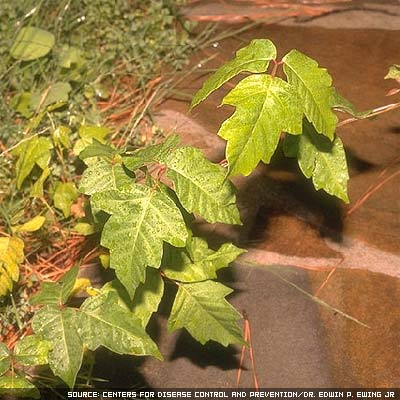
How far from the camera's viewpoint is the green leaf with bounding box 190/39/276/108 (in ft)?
4.17

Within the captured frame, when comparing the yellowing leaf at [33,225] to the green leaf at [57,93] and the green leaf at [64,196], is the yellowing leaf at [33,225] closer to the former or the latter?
the green leaf at [64,196]

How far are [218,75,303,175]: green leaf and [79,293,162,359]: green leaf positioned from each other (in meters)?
0.46

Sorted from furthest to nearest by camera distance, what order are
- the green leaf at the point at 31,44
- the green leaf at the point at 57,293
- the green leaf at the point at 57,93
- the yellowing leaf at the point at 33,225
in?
the green leaf at the point at 31,44
the green leaf at the point at 57,93
the yellowing leaf at the point at 33,225
the green leaf at the point at 57,293

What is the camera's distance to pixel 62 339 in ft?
4.79

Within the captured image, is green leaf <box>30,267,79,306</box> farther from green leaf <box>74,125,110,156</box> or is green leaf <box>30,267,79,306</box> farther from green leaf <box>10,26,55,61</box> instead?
green leaf <box>10,26,55,61</box>

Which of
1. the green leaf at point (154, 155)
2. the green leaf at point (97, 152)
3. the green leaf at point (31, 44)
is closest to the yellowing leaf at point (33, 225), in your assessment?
the green leaf at point (97, 152)

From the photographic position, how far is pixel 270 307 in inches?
71.6

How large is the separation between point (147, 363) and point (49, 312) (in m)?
0.38

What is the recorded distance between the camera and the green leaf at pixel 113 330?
1434mm

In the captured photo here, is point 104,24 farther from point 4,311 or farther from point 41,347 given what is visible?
point 41,347

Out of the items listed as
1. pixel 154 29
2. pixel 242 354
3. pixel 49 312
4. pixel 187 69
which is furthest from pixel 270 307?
pixel 154 29

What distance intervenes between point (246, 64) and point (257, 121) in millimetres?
136

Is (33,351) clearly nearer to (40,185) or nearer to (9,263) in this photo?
(9,263)

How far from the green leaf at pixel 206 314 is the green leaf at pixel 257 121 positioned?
46cm
